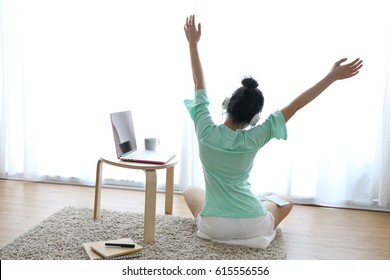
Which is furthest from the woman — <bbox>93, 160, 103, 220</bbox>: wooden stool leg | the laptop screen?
<bbox>93, 160, 103, 220</bbox>: wooden stool leg

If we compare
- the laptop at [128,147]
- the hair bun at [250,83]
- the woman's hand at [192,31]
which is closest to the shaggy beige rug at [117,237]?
the laptop at [128,147]

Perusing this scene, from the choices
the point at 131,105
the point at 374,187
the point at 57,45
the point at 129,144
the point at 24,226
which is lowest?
the point at 24,226

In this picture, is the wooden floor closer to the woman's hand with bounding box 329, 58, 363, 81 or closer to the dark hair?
the dark hair

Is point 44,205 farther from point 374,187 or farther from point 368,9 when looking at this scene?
point 368,9

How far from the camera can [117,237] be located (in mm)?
2203

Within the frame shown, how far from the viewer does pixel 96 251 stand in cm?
198

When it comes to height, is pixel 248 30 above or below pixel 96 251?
above

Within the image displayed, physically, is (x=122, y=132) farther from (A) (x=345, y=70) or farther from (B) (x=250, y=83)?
(A) (x=345, y=70)

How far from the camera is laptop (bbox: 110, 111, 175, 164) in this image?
2.21 metres

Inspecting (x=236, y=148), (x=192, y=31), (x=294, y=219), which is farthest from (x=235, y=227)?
(x=192, y=31)

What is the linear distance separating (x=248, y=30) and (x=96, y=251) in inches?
70.0

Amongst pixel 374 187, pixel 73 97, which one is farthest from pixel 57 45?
pixel 374 187

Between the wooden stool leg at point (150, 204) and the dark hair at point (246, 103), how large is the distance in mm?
517

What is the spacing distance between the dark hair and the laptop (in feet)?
1.54
